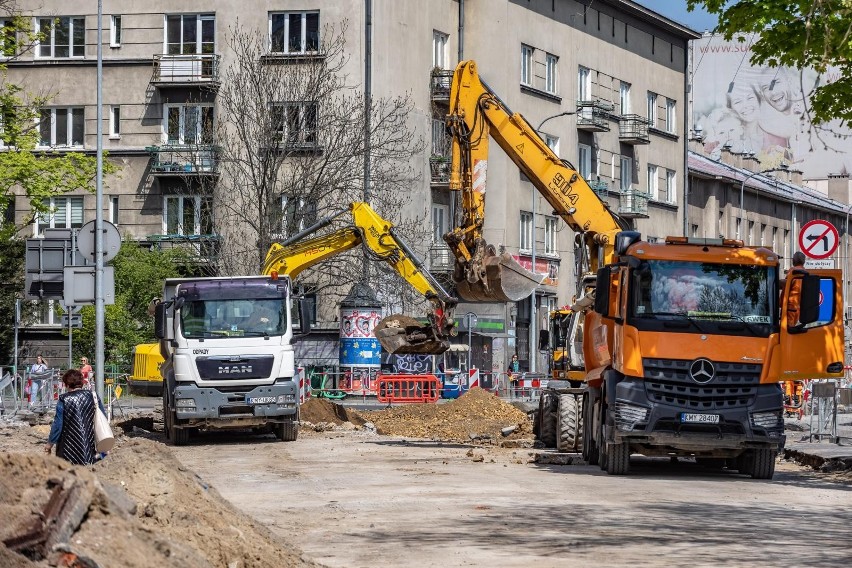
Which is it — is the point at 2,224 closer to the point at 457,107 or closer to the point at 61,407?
the point at 457,107

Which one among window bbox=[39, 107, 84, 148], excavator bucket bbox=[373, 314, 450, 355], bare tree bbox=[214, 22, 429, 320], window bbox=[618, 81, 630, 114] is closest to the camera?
excavator bucket bbox=[373, 314, 450, 355]

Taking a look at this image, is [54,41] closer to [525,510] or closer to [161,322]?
[161,322]

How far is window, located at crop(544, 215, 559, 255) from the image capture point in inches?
2606

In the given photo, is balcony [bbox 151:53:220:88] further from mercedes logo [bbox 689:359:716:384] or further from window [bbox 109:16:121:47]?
mercedes logo [bbox 689:359:716:384]

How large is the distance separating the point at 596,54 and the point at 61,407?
5674 cm

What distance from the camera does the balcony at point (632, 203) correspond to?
235ft

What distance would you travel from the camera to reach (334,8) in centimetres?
5638

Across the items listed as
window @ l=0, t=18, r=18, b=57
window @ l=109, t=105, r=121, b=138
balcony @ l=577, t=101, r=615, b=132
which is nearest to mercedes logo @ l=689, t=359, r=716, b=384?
window @ l=0, t=18, r=18, b=57

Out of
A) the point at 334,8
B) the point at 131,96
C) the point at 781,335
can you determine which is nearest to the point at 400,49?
the point at 334,8

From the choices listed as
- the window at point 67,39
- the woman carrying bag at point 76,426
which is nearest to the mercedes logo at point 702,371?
the woman carrying bag at point 76,426

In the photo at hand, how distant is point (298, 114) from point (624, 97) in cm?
2582

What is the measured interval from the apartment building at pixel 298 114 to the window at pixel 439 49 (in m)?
0.07

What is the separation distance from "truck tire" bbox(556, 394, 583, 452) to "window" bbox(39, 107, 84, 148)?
121ft

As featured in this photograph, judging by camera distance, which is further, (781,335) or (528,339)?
(528,339)
